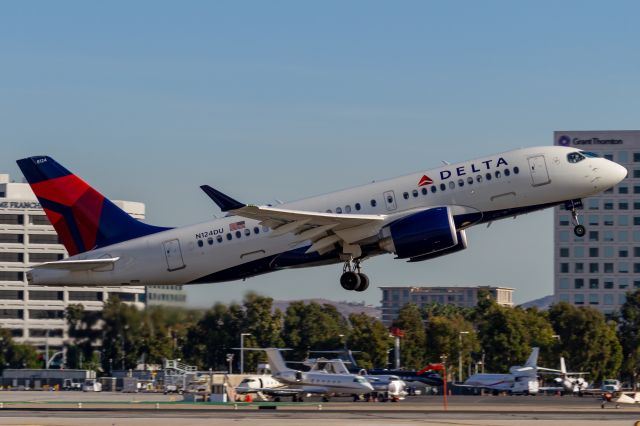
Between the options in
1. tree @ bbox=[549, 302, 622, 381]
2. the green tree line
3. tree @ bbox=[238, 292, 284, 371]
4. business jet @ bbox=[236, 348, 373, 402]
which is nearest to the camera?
business jet @ bbox=[236, 348, 373, 402]

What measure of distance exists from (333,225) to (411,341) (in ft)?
253

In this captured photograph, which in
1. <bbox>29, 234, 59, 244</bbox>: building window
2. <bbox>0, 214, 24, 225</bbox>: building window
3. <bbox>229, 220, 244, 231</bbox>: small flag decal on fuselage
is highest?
<bbox>0, 214, 24, 225</bbox>: building window

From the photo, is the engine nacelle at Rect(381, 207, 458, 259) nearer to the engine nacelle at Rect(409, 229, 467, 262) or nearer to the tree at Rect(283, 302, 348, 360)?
the engine nacelle at Rect(409, 229, 467, 262)

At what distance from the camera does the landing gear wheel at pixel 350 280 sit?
60.8 m

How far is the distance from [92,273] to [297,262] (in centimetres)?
1084

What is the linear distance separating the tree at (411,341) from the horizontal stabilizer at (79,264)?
73352 millimetres

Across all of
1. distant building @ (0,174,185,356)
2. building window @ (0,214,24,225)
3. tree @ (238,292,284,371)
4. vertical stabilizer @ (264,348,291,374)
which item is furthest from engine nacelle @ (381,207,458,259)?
building window @ (0,214,24,225)

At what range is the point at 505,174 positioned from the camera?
190 feet

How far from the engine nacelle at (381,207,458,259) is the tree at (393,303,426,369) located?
244ft

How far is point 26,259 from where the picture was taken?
170 m

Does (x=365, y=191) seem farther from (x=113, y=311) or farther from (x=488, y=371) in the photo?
(x=488, y=371)

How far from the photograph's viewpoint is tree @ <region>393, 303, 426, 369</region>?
131113 millimetres

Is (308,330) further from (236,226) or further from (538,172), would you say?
(538,172)

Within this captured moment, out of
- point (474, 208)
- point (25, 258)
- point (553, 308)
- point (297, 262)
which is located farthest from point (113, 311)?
point (25, 258)
